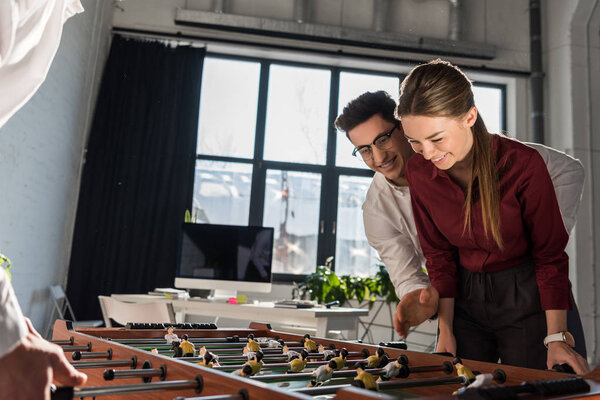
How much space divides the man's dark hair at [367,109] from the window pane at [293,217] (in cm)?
366

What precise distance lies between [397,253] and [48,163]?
3726 mm

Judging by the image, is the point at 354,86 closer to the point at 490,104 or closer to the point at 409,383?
the point at 490,104

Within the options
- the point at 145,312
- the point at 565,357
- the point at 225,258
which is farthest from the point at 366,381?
the point at 225,258

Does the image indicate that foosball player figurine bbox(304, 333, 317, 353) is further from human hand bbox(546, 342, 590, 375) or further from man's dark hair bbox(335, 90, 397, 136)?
man's dark hair bbox(335, 90, 397, 136)

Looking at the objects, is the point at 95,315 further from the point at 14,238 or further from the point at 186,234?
the point at 186,234

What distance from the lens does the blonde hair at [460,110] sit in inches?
58.1

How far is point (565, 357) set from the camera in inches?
51.7

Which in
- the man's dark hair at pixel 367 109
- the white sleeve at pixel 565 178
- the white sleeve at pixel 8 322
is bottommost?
the white sleeve at pixel 8 322

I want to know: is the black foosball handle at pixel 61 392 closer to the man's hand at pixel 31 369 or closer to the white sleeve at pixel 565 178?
the man's hand at pixel 31 369

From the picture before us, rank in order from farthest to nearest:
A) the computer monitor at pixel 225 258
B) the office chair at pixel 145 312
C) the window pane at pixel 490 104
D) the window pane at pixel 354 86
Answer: the window pane at pixel 490 104, the window pane at pixel 354 86, the computer monitor at pixel 225 258, the office chair at pixel 145 312

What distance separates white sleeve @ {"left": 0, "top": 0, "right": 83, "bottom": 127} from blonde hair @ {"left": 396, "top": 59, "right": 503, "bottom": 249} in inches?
37.6

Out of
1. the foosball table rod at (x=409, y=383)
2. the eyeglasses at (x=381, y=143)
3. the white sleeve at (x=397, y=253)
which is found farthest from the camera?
the eyeglasses at (x=381, y=143)

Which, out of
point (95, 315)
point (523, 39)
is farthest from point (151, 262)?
point (523, 39)

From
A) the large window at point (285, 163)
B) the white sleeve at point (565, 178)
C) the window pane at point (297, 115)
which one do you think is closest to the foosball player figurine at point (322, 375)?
the white sleeve at point (565, 178)
